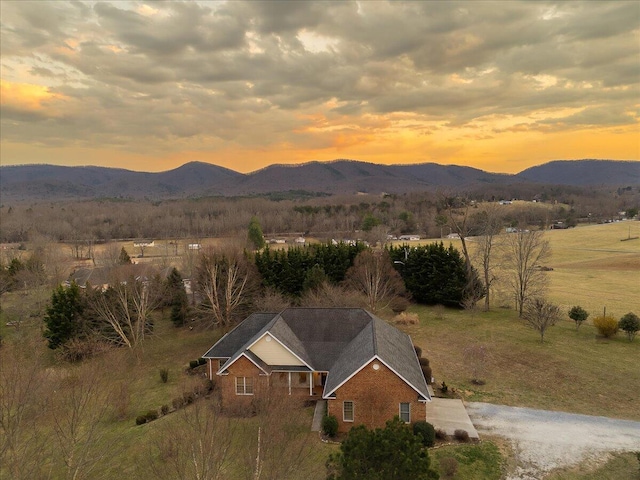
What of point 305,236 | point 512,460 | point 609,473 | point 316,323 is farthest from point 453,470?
point 305,236

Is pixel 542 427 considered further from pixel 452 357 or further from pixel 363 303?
pixel 363 303

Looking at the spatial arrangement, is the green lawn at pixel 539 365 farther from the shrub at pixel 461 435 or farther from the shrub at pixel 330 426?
the shrub at pixel 330 426

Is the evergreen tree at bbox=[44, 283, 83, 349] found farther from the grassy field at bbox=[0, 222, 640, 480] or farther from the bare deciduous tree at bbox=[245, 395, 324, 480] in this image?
the bare deciduous tree at bbox=[245, 395, 324, 480]

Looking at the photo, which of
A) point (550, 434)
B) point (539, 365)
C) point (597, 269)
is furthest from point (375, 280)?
point (597, 269)

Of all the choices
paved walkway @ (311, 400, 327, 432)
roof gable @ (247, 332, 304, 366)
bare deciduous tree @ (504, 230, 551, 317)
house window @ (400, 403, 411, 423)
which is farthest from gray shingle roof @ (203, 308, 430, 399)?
bare deciduous tree @ (504, 230, 551, 317)

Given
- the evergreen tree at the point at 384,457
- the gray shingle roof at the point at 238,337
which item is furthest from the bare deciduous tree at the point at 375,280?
the evergreen tree at the point at 384,457
